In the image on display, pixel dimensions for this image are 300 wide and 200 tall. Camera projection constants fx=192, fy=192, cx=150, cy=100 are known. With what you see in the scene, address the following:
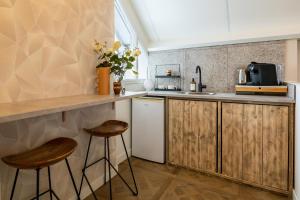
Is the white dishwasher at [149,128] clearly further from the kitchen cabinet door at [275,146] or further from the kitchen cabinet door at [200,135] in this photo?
the kitchen cabinet door at [275,146]

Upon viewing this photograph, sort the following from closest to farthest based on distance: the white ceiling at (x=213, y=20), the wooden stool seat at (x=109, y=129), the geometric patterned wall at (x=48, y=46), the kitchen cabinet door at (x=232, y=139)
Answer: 1. the geometric patterned wall at (x=48, y=46)
2. the wooden stool seat at (x=109, y=129)
3. the kitchen cabinet door at (x=232, y=139)
4. the white ceiling at (x=213, y=20)

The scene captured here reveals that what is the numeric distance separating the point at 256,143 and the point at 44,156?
203 centimetres

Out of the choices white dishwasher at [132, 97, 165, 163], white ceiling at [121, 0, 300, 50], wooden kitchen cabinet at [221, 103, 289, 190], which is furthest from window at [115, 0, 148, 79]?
wooden kitchen cabinet at [221, 103, 289, 190]

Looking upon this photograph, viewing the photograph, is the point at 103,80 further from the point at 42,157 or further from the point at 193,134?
the point at 193,134

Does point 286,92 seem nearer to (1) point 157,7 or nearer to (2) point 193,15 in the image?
(2) point 193,15

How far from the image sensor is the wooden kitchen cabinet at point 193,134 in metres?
2.34

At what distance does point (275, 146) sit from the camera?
6.55 ft

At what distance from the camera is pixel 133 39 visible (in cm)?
318

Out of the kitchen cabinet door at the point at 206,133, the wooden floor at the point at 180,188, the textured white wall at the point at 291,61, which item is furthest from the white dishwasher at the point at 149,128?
the textured white wall at the point at 291,61

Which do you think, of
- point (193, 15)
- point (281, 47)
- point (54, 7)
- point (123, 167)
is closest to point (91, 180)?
point (123, 167)

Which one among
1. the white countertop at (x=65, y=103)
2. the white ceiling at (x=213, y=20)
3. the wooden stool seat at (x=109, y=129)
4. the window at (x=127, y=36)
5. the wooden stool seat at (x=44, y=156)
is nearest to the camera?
the white countertop at (x=65, y=103)

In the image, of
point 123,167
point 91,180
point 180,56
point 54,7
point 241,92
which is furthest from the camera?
point 180,56

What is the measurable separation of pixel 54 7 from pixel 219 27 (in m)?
2.11

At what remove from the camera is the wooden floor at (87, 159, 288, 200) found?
1977 millimetres
